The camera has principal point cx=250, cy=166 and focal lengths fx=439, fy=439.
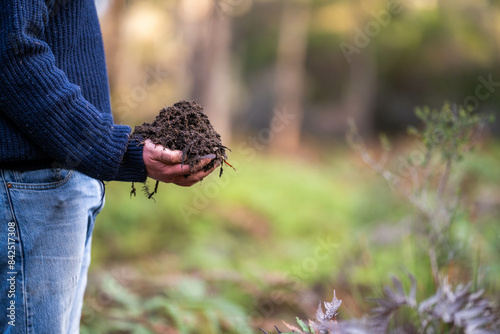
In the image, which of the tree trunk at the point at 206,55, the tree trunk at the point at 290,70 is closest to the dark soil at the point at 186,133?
the tree trunk at the point at 206,55

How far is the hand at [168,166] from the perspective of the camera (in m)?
1.40

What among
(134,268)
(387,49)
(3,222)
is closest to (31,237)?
(3,222)

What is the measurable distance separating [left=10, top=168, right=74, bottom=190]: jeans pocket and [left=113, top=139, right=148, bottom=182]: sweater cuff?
160 millimetres

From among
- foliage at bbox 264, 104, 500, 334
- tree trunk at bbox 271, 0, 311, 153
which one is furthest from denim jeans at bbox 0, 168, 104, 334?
tree trunk at bbox 271, 0, 311, 153

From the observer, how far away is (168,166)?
4.68 feet

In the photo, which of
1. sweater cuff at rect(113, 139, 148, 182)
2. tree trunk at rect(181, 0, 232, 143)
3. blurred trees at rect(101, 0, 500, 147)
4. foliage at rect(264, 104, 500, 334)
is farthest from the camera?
blurred trees at rect(101, 0, 500, 147)

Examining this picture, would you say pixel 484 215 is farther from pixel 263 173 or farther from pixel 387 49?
pixel 387 49

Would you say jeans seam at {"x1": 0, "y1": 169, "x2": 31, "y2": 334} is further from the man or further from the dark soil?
the dark soil

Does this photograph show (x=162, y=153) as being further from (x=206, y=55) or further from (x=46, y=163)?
(x=206, y=55)

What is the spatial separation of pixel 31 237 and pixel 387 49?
17.9m

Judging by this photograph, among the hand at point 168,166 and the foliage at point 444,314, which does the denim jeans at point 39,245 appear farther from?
the foliage at point 444,314

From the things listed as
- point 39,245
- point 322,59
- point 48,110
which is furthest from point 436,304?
point 322,59

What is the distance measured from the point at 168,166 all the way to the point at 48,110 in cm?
40

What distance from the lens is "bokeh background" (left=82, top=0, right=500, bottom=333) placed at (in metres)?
3.25
